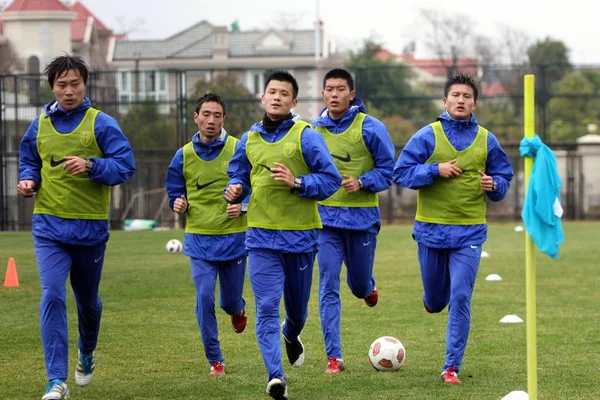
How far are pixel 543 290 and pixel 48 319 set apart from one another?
881 centimetres

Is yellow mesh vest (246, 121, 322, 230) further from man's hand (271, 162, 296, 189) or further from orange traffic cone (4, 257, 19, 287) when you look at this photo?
orange traffic cone (4, 257, 19, 287)

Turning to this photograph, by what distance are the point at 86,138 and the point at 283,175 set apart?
4.96 feet

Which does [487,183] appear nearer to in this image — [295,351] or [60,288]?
[295,351]

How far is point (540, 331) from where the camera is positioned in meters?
11.0

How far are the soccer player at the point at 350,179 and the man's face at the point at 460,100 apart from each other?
853 millimetres

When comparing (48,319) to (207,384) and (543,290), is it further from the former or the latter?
(543,290)

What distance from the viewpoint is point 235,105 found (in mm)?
34000

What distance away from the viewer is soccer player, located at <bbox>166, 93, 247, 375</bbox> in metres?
8.78

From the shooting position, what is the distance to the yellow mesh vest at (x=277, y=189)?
755 centimetres

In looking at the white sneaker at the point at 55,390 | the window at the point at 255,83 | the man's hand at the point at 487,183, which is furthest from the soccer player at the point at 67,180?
the window at the point at 255,83

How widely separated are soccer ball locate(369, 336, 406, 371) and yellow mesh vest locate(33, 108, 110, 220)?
8.13 ft

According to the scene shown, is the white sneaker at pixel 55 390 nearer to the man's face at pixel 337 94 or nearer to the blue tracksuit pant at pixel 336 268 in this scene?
the blue tracksuit pant at pixel 336 268

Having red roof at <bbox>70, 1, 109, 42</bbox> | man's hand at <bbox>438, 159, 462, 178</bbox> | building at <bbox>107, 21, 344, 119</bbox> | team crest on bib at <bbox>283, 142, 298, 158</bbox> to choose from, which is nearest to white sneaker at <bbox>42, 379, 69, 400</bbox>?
team crest on bib at <bbox>283, 142, 298, 158</bbox>

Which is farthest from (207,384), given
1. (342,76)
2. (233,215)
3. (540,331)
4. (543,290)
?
(543,290)
